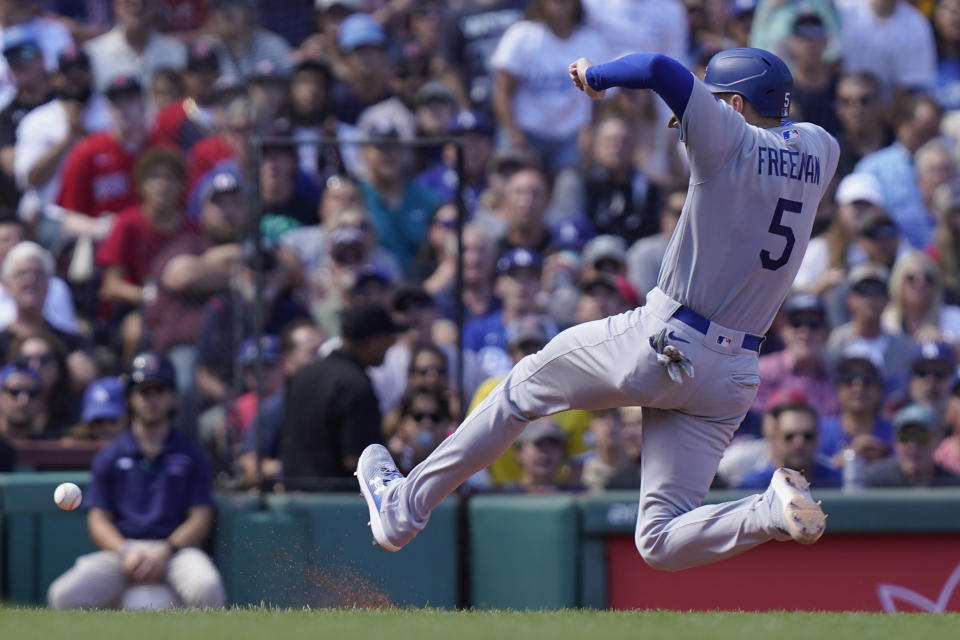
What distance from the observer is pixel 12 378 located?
9.34 m

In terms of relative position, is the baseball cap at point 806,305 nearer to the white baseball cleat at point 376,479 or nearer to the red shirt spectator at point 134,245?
the red shirt spectator at point 134,245

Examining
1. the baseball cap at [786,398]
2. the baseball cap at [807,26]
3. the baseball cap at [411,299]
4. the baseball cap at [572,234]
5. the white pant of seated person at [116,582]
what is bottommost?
the white pant of seated person at [116,582]

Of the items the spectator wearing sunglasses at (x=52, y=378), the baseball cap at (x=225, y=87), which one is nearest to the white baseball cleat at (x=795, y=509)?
the spectator wearing sunglasses at (x=52, y=378)

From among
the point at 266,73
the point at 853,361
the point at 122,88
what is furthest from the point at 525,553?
the point at 266,73

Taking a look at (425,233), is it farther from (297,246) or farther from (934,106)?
(934,106)

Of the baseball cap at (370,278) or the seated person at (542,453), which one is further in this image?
the baseball cap at (370,278)

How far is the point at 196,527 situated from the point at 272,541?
2.41 feet

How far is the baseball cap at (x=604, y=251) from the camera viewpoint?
1027cm

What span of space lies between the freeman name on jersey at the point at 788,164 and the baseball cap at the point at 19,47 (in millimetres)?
7287

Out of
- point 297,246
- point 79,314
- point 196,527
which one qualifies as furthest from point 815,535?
point 79,314

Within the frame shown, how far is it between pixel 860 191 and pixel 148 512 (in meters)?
5.19

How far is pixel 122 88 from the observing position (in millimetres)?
10656

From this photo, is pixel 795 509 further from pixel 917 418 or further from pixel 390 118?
pixel 390 118

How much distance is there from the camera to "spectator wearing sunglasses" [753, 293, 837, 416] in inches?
371
